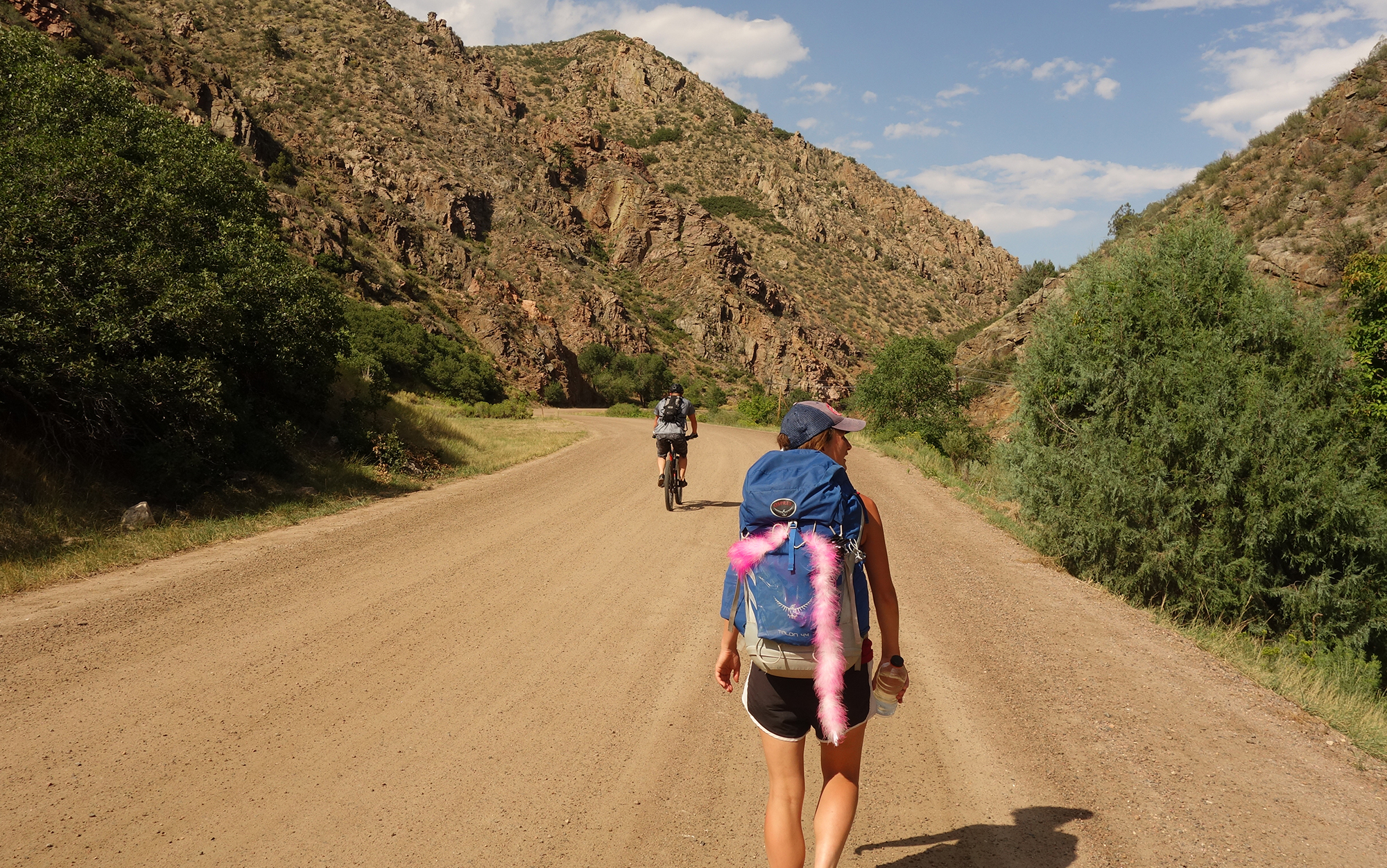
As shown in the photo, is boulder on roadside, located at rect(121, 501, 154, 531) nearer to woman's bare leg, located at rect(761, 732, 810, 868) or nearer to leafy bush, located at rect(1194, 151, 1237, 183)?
woman's bare leg, located at rect(761, 732, 810, 868)

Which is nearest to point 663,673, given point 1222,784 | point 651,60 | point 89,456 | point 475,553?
point 1222,784

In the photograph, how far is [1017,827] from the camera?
3.62 metres

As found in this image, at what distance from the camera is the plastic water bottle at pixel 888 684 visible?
269 centimetres

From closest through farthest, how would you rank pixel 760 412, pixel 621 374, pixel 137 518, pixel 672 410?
pixel 137 518 → pixel 672 410 → pixel 760 412 → pixel 621 374

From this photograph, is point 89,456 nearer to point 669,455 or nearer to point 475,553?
point 475,553

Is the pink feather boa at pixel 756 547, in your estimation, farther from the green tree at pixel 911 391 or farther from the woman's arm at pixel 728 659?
the green tree at pixel 911 391

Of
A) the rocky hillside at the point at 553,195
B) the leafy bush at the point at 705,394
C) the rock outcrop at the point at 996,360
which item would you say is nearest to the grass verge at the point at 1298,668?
the rock outcrop at the point at 996,360

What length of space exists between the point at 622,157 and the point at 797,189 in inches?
1096

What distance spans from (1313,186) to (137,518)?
33.7 meters

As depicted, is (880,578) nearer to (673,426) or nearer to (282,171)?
(673,426)

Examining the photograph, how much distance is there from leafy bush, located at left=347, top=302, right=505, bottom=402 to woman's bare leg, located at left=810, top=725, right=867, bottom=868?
32736 millimetres

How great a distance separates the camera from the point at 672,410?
1248 centimetres

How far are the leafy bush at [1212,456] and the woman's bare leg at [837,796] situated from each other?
8.68 meters

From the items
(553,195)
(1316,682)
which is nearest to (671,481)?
(1316,682)
